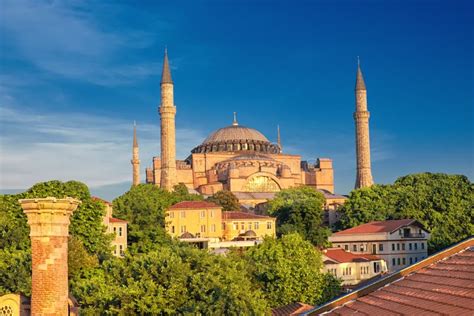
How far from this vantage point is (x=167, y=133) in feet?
261

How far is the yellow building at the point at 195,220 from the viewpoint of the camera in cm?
6116

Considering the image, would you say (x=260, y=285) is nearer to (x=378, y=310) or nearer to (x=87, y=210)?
(x=87, y=210)

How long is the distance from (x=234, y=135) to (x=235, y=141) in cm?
157

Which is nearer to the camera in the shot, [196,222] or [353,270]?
[353,270]

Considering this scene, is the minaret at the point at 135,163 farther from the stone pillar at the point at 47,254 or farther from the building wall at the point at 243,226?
the stone pillar at the point at 47,254

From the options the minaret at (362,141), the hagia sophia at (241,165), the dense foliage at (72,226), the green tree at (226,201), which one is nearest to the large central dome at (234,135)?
the hagia sophia at (241,165)

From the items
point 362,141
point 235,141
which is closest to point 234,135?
point 235,141

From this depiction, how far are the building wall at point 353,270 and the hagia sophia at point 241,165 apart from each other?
30.7 m

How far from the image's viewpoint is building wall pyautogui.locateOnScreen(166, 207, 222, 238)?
61156 mm

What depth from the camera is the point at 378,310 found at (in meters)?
8.27

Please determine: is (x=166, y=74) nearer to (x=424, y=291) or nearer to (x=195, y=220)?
(x=195, y=220)

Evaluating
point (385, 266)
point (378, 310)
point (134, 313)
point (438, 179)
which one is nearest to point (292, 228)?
point (385, 266)

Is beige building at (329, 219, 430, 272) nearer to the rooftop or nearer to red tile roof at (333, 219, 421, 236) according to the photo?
red tile roof at (333, 219, 421, 236)

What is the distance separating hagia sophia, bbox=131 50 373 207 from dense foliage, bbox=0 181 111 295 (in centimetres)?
3660
